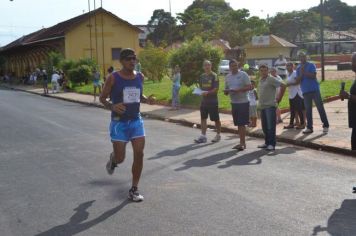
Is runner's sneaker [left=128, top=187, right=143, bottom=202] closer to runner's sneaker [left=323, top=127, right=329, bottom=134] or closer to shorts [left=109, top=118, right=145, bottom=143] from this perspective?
shorts [left=109, top=118, right=145, bottom=143]

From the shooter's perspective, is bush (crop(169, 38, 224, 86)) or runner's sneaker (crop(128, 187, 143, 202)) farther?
bush (crop(169, 38, 224, 86))

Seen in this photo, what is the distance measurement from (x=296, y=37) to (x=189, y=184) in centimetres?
9430

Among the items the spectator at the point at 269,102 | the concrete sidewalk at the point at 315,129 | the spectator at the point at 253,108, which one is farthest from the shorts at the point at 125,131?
the spectator at the point at 253,108

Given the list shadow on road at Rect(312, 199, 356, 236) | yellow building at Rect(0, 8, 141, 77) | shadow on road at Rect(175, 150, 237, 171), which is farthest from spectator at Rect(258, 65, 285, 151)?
yellow building at Rect(0, 8, 141, 77)

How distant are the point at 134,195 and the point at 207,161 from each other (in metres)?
2.87

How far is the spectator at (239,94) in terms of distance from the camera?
10.7 meters

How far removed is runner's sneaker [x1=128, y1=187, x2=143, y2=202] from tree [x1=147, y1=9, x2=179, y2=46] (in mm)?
89180

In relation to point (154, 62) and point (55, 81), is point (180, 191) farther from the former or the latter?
point (55, 81)

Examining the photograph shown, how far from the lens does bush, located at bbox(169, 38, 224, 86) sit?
881 inches

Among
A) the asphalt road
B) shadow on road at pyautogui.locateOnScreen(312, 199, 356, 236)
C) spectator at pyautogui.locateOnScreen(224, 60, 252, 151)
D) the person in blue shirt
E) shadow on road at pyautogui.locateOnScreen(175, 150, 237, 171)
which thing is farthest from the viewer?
the person in blue shirt

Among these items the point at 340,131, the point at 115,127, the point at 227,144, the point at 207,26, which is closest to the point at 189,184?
the point at 115,127

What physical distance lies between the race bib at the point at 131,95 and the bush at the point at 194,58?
15.5 metres

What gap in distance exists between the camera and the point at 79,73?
39250mm

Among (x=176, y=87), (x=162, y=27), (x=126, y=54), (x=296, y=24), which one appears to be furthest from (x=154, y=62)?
(x=162, y=27)
